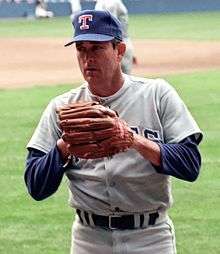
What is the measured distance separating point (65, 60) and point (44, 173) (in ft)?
62.4

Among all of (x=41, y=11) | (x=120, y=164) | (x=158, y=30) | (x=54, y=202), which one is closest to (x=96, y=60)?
(x=120, y=164)

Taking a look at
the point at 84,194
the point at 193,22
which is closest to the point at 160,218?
the point at 84,194

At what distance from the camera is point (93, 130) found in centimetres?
317

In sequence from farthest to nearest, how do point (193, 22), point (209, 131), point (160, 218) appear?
1. point (193, 22)
2. point (209, 131)
3. point (160, 218)

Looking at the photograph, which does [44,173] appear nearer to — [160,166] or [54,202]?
[160,166]

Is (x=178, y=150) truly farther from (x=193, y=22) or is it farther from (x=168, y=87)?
(x=193, y=22)

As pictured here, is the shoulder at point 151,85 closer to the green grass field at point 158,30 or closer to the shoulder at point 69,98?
the shoulder at point 69,98

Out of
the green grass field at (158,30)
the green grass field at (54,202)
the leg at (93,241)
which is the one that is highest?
the leg at (93,241)

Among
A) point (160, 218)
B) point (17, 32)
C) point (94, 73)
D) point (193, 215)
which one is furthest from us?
point (17, 32)

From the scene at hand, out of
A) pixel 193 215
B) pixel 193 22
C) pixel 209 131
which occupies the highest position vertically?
pixel 193 215

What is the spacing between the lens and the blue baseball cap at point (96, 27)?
3376 millimetres

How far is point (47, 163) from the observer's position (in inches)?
135

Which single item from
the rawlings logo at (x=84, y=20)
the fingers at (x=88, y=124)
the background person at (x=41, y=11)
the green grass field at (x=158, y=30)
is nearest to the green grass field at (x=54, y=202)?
the rawlings logo at (x=84, y=20)

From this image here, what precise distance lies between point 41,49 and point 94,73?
22.5m
